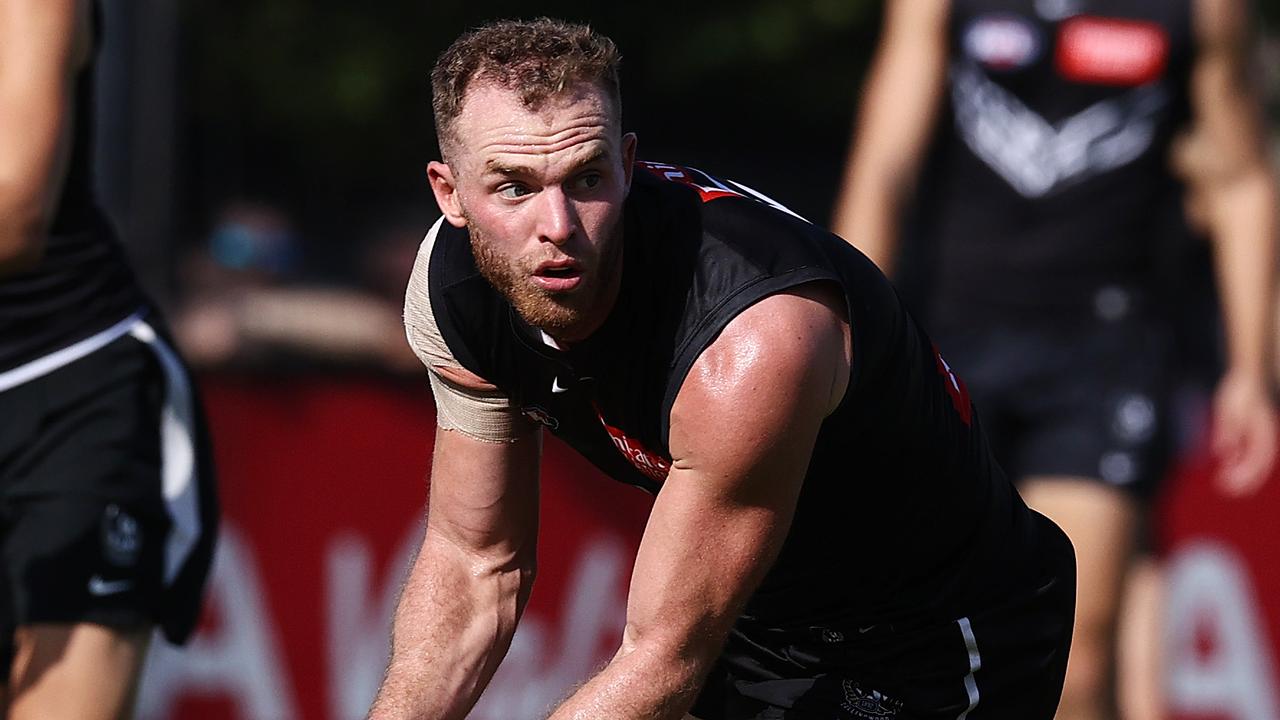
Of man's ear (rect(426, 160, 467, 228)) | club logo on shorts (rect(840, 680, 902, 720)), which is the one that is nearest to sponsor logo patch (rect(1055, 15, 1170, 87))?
club logo on shorts (rect(840, 680, 902, 720))

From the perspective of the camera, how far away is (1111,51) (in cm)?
549

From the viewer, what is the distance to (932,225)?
5840mm

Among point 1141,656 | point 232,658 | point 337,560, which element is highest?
point 1141,656

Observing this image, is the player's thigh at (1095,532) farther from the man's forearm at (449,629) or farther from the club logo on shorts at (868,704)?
the man's forearm at (449,629)

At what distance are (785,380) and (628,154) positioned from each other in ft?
1.62

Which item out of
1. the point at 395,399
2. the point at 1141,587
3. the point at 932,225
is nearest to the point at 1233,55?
the point at 932,225

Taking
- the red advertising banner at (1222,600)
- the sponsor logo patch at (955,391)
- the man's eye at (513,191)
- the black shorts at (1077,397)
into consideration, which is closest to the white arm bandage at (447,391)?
the man's eye at (513,191)

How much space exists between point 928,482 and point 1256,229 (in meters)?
2.57

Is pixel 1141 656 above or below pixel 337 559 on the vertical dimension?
above

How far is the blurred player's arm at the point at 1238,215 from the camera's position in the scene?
547 cm

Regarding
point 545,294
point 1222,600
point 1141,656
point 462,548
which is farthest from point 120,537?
point 1222,600

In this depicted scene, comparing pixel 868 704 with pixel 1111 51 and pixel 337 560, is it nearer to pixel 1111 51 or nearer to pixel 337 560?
pixel 1111 51

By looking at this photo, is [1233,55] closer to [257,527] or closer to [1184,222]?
[1184,222]

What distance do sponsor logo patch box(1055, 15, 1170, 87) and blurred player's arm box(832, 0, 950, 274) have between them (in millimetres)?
348
